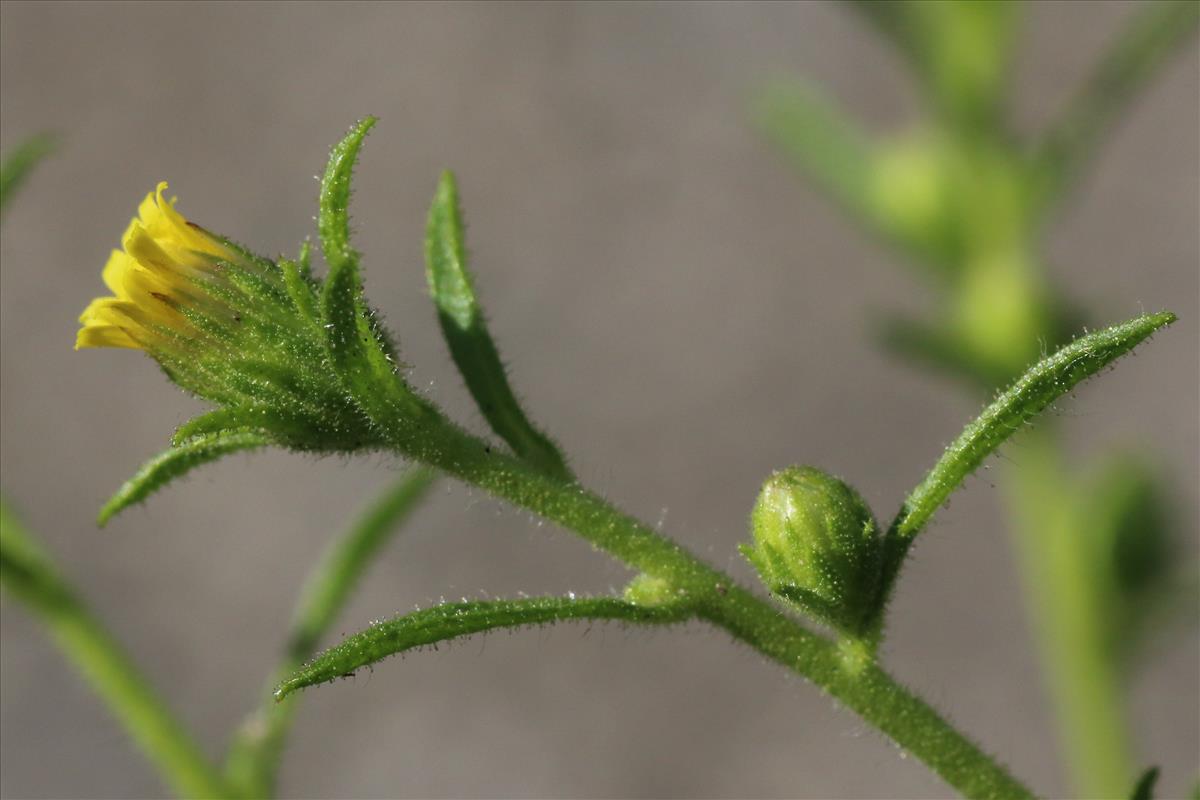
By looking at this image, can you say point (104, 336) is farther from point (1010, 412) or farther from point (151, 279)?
point (1010, 412)

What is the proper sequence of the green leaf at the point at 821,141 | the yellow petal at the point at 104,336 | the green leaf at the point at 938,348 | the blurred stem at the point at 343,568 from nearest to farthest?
1. the yellow petal at the point at 104,336
2. the blurred stem at the point at 343,568
3. the green leaf at the point at 938,348
4. the green leaf at the point at 821,141

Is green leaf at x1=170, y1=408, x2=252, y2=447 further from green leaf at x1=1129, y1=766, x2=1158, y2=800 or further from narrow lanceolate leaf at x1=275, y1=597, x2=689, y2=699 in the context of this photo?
green leaf at x1=1129, y1=766, x2=1158, y2=800

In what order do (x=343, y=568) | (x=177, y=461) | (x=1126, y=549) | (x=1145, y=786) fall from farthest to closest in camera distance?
(x=1126, y=549) → (x=343, y=568) → (x=177, y=461) → (x=1145, y=786)

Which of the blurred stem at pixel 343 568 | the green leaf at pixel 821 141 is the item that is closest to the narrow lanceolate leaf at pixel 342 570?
the blurred stem at pixel 343 568

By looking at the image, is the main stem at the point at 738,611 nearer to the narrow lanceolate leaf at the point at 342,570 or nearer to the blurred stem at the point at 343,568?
the blurred stem at the point at 343,568

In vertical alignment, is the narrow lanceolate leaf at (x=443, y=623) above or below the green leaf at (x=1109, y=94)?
below

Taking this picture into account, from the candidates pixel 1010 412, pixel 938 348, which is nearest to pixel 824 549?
pixel 1010 412

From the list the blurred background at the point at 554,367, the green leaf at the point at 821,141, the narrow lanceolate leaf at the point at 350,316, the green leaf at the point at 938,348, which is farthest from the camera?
the blurred background at the point at 554,367

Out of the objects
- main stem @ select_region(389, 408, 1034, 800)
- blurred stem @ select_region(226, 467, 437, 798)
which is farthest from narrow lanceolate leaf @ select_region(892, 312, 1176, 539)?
blurred stem @ select_region(226, 467, 437, 798)
